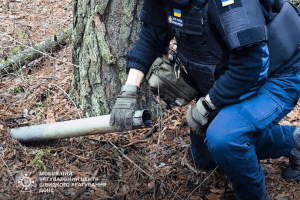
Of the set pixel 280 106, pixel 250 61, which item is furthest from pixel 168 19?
pixel 280 106

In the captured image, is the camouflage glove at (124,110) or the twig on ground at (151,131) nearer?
the camouflage glove at (124,110)

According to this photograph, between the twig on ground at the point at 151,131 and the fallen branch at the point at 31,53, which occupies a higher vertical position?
the fallen branch at the point at 31,53

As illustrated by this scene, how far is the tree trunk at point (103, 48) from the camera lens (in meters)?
2.83

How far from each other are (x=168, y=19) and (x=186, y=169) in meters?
1.44

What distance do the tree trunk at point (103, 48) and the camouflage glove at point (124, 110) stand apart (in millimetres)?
683

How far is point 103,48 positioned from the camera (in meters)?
2.94

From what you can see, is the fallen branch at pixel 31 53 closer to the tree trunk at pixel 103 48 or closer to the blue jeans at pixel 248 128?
the tree trunk at pixel 103 48

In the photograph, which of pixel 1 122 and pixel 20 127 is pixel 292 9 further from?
pixel 1 122

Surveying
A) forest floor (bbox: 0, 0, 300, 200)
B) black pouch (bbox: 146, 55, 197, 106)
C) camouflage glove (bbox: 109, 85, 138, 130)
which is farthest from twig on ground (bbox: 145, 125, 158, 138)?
camouflage glove (bbox: 109, 85, 138, 130)

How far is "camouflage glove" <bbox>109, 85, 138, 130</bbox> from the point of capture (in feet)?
7.31

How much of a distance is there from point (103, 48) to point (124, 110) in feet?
3.22

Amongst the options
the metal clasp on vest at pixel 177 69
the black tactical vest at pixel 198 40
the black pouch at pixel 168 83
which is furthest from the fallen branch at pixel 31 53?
the black tactical vest at pixel 198 40

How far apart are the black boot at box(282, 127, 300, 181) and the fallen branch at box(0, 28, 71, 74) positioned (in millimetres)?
3115

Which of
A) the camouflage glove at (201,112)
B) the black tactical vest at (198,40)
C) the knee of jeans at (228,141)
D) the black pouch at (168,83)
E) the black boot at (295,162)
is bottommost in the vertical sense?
the black boot at (295,162)
